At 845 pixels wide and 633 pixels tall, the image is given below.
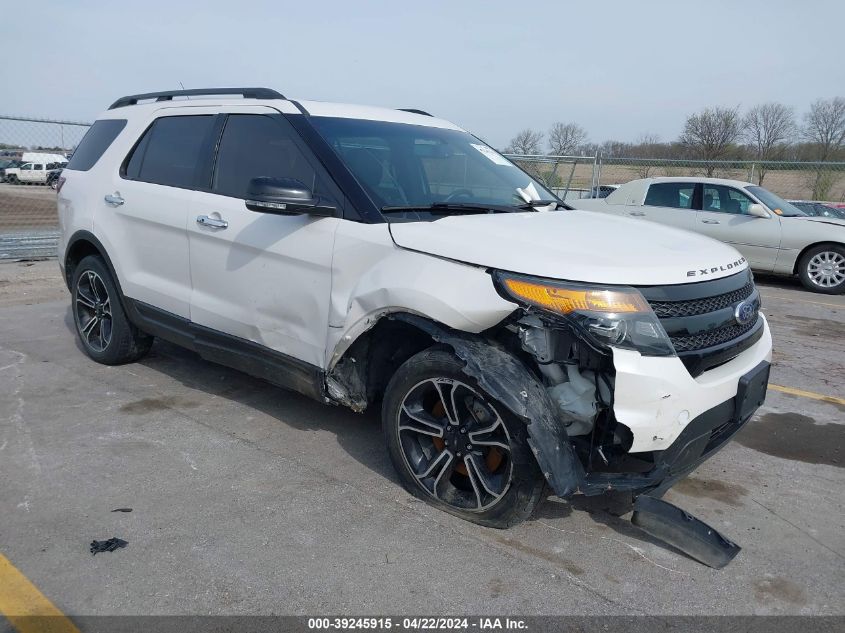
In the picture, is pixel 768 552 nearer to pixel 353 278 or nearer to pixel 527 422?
pixel 527 422

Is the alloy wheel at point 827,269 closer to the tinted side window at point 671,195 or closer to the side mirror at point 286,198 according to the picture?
the tinted side window at point 671,195

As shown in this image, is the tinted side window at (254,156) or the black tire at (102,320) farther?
the black tire at (102,320)

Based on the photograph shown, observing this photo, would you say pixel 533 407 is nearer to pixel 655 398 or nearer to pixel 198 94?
pixel 655 398

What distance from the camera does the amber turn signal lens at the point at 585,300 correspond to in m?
2.78

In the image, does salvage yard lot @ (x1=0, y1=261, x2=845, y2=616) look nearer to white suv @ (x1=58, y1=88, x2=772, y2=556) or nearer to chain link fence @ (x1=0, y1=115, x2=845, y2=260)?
white suv @ (x1=58, y1=88, x2=772, y2=556)

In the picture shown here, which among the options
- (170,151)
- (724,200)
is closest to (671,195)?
(724,200)

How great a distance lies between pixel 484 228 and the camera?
3309 mm

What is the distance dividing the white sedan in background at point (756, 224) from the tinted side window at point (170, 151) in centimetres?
685

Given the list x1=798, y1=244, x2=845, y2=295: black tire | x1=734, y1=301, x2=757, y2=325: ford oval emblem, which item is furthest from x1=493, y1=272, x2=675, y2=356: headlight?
x1=798, y1=244, x2=845, y2=295: black tire

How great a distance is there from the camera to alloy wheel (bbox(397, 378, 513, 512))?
10.1ft

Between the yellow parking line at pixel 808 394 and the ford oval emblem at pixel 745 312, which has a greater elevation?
the ford oval emblem at pixel 745 312

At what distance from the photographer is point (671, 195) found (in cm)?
1138

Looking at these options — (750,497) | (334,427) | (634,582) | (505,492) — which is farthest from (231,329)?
(750,497)

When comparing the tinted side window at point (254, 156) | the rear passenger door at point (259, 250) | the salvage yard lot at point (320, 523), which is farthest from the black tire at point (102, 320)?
the tinted side window at point (254, 156)
